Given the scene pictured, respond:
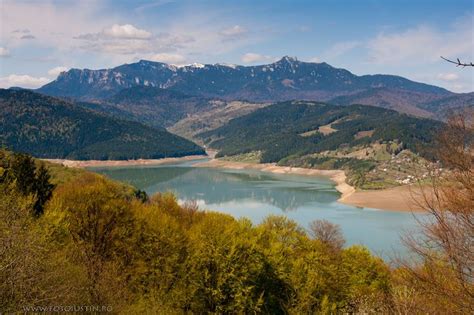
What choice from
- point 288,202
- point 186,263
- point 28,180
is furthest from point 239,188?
point 186,263

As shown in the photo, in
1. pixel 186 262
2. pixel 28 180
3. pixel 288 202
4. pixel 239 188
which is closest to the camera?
pixel 186 262

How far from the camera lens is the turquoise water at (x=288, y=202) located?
79356mm

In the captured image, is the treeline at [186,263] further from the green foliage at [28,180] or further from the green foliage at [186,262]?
the green foliage at [28,180]

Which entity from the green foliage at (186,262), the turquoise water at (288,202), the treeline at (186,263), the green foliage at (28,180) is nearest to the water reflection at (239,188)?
the turquoise water at (288,202)

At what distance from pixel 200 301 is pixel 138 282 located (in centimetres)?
357

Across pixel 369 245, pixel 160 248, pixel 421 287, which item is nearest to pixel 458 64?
pixel 421 287

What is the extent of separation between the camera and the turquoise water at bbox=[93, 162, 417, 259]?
260 ft

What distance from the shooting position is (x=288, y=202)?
118m

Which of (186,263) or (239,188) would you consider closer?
(186,263)

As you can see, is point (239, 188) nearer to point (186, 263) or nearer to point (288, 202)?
point (288, 202)

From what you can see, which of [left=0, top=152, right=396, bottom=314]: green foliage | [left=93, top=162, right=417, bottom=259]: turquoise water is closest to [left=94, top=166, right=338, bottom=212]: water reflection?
[left=93, top=162, right=417, bottom=259]: turquoise water

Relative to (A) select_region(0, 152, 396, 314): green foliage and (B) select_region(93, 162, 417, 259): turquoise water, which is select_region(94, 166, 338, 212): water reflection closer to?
(B) select_region(93, 162, 417, 259): turquoise water

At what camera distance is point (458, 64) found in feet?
21.5

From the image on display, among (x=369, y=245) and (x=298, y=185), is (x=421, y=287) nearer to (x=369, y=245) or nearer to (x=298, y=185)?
(x=369, y=245)
